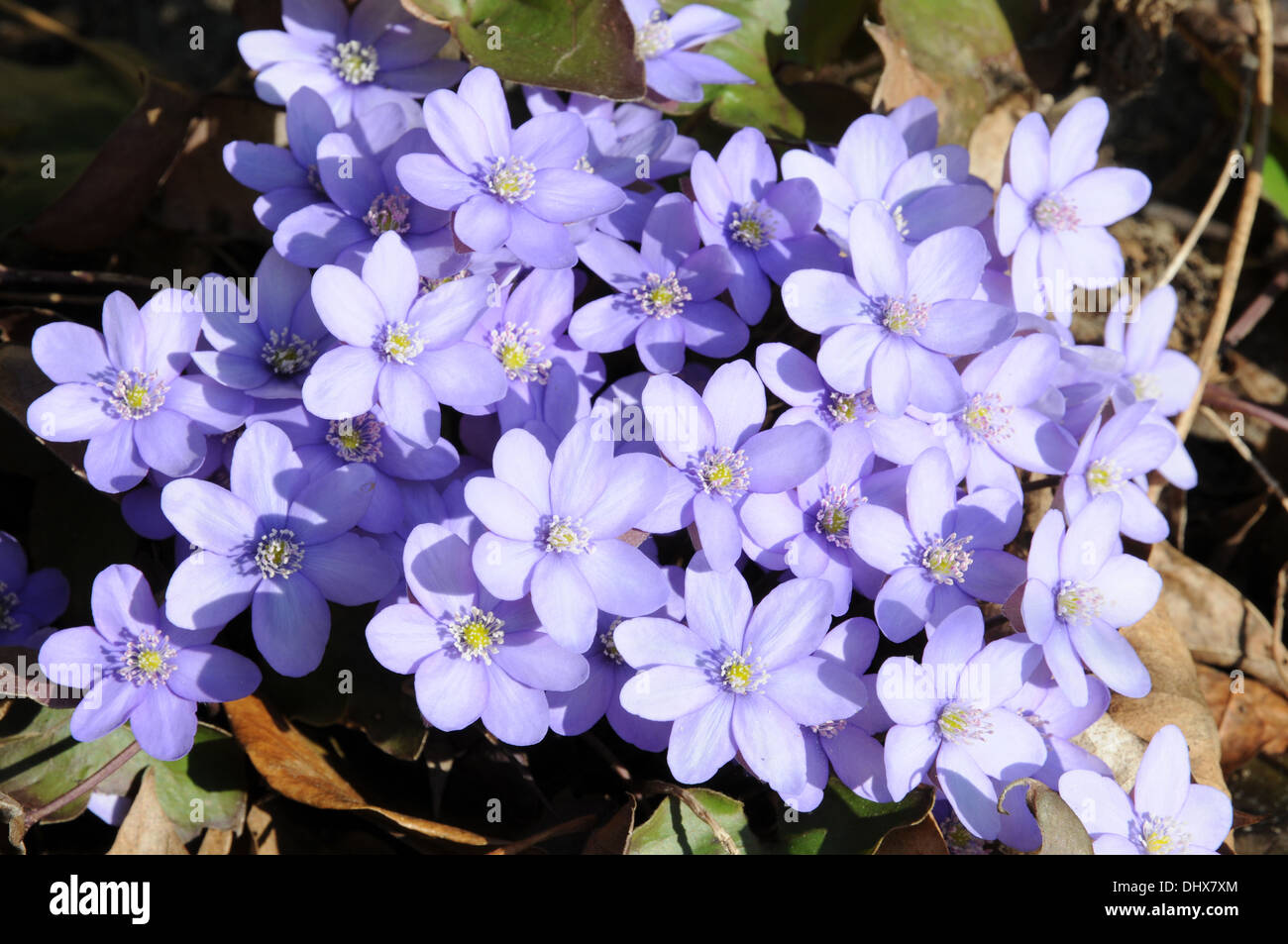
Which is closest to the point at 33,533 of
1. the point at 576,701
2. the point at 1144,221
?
the point at 576,701

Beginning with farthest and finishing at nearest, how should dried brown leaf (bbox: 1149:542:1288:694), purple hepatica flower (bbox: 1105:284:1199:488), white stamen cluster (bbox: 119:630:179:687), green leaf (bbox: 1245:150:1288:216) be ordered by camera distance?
green leaf (bbox: 1245:150:1288:216) → dried brown leaf (bbox: 1149:542:1288:694) → purple hepatica flower (bbox: 1105:284:1199:488) → white stamen cluster (bbox: 119:630:179:687)

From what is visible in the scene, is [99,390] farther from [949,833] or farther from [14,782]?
[949,833]

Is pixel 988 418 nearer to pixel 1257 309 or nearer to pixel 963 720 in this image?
pixel 963 720

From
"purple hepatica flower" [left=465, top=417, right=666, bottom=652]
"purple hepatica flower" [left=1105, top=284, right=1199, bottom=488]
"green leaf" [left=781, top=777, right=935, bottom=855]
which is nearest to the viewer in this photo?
"purple hepatica flower" [left=465, top=417, right=666, bottom=652]

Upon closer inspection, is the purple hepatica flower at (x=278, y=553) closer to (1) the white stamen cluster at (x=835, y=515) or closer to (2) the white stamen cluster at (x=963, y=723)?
(1) the white stamen cluster at (x=835, y=515)

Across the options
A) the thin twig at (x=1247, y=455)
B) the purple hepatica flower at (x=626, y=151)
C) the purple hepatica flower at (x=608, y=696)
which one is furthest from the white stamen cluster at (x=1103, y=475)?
the purple hepatica flower at (x=626, y=151)

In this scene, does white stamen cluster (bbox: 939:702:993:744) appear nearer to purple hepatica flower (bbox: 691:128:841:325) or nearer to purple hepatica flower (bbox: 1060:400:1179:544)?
purple hepatica flower (bbox: 1060:400:1179:544)

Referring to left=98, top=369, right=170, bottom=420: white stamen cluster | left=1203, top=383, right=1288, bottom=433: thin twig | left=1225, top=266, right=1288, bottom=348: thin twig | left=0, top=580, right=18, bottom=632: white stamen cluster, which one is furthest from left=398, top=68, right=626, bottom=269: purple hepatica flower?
left=1225, top=266, right=1288, bottom=348: thin twig
